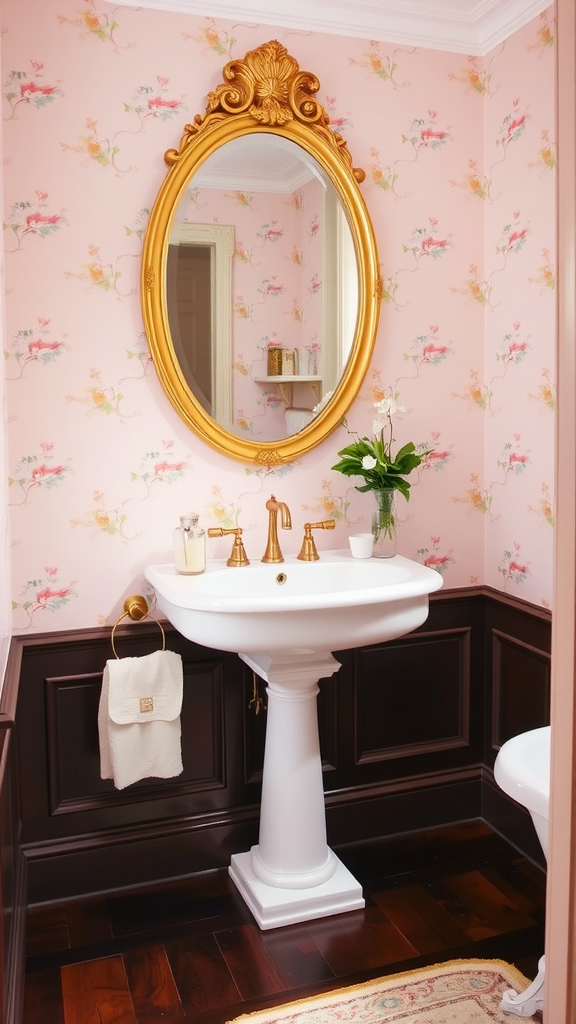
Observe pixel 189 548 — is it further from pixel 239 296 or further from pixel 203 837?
pixel 203 837

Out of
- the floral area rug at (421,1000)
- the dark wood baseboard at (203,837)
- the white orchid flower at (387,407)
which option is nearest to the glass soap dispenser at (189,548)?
the white orchid flower at (387,407)

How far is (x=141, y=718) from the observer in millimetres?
2346

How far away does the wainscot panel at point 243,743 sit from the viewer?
7.88 feet

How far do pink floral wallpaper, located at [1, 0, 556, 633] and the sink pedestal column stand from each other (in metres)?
0.46

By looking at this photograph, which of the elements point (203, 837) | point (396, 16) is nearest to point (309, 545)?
point (203, 837)

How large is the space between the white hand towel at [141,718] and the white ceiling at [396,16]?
1.78 m

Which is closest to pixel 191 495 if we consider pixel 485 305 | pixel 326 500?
pixel 326 500

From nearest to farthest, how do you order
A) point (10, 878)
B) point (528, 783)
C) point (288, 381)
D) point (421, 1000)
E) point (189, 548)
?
point (528, 783), point (10, 878), point (421, 1000), point (189, 548), point (288, 381)

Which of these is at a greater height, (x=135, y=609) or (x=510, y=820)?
(x=135, y=609)

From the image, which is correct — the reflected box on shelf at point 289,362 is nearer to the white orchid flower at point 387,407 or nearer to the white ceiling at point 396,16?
the white orchid flower at point 387,407

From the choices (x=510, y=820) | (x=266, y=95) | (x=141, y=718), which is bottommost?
(x=510, y=820)

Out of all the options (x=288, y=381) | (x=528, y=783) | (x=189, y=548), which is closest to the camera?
(x=528, y=783)

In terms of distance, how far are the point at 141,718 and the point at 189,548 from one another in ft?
1.55

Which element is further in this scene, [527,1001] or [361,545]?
[361,545]
